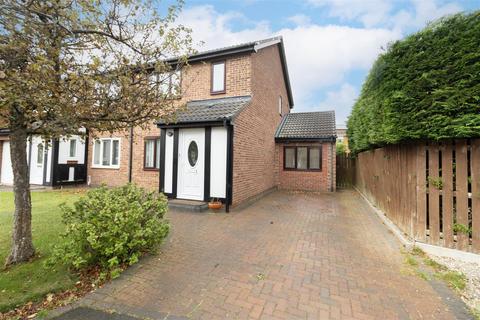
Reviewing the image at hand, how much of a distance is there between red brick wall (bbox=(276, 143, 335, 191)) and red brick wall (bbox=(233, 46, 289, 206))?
0.63 meters

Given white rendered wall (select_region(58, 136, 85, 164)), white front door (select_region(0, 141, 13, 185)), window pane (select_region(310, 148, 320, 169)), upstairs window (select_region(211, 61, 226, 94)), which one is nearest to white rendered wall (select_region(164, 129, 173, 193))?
upstairs window (select_region(211, 61, 226, 94))

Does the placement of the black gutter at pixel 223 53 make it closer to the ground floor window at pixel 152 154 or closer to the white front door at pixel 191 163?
the white front door at pixel 191 163

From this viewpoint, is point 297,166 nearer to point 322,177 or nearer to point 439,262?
point 322,177

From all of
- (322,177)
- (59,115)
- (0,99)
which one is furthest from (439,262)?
(322,177)

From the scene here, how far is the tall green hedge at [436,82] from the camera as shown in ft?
12.0

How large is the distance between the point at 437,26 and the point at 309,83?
16.4 m

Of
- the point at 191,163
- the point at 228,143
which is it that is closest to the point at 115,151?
the point at 191,163

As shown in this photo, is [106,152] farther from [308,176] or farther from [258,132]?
[308,176]

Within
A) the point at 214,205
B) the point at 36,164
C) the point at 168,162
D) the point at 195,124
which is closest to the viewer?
the point at 214,205

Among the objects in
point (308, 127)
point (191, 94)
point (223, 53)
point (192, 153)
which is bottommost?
point (192, 153)

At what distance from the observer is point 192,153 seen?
826 cm

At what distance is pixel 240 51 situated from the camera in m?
9.02

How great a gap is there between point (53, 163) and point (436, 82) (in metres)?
15.0

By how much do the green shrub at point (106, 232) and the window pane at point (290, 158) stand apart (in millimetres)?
9967
